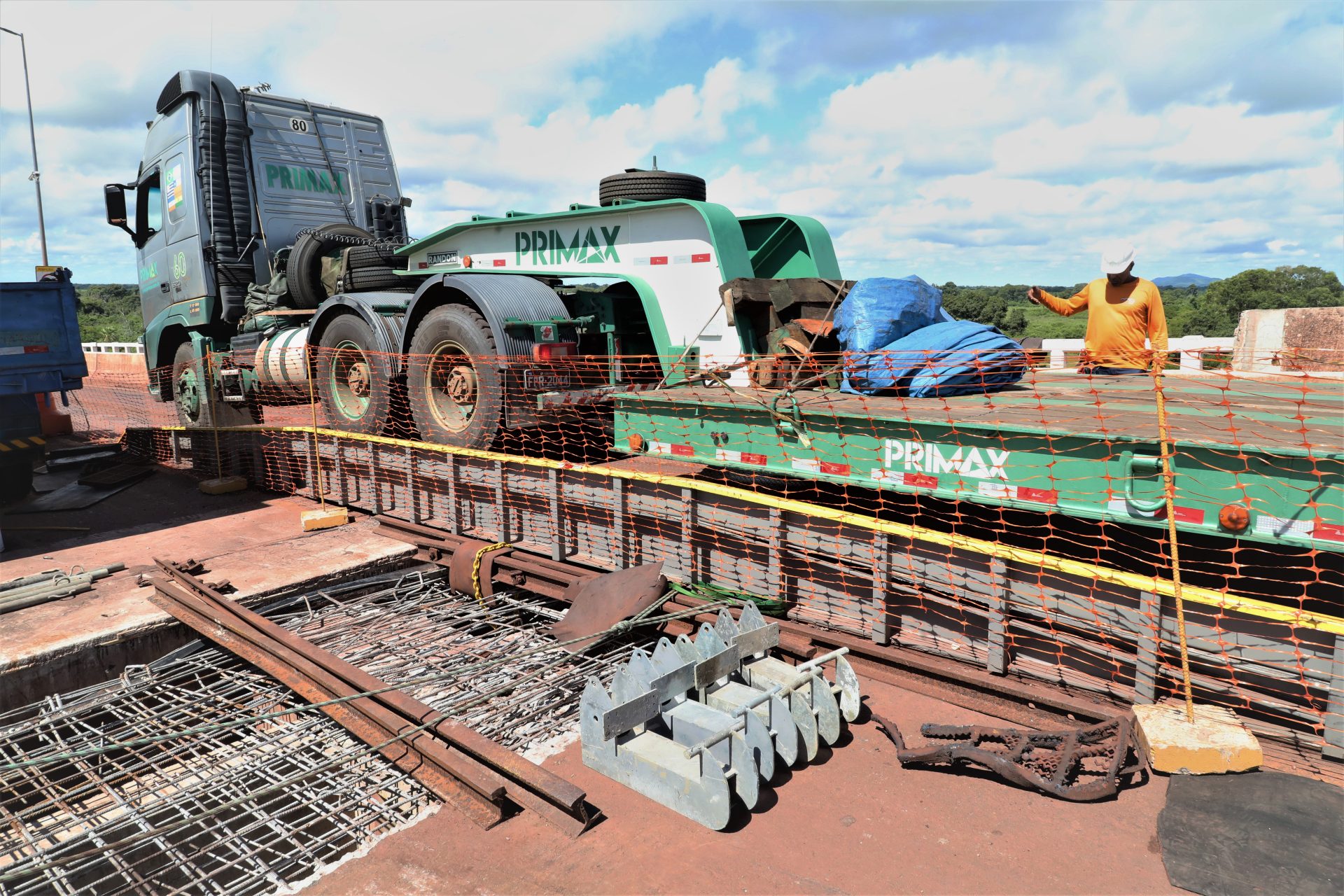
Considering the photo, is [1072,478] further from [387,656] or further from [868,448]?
[387,656]

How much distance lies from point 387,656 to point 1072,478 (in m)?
4.15

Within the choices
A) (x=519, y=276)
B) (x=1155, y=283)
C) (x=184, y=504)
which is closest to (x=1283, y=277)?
(x=1155, y=283)

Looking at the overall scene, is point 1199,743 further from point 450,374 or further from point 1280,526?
point 450,374

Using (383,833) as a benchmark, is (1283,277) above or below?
above

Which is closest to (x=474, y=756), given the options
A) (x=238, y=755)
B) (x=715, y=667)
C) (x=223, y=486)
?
(x=715, y=667)

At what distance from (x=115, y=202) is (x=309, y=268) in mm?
3376

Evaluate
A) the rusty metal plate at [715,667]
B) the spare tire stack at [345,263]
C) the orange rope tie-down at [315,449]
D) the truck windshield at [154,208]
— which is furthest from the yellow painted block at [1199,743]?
the truck windshield at [154,208]

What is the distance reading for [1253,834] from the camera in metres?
3.02

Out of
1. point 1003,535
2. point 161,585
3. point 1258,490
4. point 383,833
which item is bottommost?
point 383,833

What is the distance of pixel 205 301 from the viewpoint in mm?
10555

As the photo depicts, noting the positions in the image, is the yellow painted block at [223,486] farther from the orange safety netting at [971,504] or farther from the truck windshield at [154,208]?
the truck windshield at [154,208]

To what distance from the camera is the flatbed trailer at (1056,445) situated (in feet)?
11.1

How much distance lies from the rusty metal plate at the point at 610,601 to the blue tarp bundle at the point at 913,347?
A: 1855 mm

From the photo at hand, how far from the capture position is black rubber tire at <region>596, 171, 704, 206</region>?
7002mm
